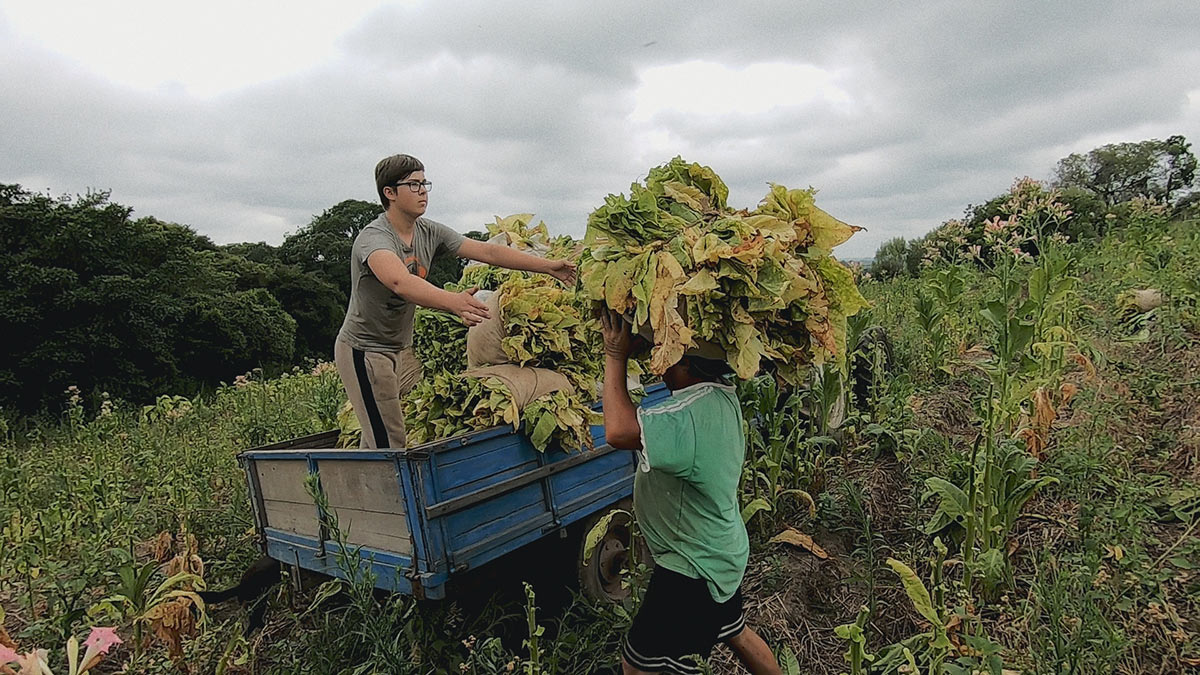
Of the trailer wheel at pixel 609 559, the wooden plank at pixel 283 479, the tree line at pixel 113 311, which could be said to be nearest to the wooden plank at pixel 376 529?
the wooden plank at pixel 283 479

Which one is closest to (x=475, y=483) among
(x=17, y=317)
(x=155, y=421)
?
(x=155, y=421)

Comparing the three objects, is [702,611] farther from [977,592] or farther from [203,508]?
[203,508]

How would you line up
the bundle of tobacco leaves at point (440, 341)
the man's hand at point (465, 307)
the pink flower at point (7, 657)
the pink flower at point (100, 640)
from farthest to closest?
the bundle of tobacco leaves at point (440, 341) < the man's hand at point (465, 307) < the pink flower at point (100, 640) < the pink flower at point (7, 657)

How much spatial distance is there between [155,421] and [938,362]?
7478 mm

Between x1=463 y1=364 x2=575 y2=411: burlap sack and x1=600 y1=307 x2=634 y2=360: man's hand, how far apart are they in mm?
1161

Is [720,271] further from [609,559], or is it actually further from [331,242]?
[331,242]

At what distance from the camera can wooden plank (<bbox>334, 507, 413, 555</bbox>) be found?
3035 millimetres

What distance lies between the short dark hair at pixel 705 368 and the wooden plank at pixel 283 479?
78.2 inches

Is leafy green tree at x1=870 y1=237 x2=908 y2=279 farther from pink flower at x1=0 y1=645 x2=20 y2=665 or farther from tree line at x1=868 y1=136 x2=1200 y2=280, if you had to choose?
pink flower at x1=0 y1=645 x2=20 y2=665

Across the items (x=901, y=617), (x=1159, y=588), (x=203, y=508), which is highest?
(x=203, y=508)

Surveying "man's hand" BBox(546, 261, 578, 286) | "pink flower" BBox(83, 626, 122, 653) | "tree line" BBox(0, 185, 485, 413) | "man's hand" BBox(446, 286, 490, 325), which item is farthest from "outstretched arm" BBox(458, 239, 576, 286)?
"tree line" BBox(0, 185, 485, 413)

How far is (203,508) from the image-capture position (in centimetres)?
497

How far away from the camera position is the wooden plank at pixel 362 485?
304 cm

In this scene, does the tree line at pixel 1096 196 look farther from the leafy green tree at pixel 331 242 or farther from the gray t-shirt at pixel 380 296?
the leafy green tree at pixel 331 242
